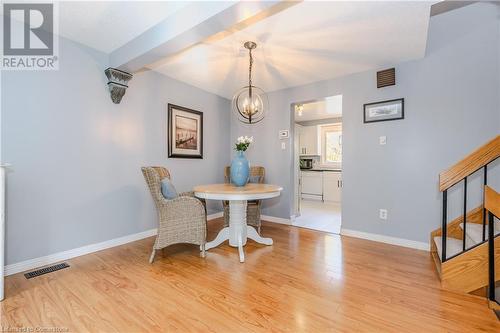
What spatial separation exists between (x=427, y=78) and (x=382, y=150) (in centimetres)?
94

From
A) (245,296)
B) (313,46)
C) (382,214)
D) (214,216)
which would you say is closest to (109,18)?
(313,46)

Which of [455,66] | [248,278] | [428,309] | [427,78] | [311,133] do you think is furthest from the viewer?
[311,133]

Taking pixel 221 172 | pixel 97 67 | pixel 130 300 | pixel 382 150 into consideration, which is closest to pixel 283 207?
pixel 221 172

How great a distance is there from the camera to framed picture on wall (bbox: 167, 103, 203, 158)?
339 centimetres

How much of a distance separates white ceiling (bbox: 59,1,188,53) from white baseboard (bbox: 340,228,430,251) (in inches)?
128

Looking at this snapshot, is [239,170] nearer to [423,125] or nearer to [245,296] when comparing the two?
[245,296]

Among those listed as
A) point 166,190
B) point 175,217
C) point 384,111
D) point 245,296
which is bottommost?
point 245,296

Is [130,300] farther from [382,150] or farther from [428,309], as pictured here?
[382,150]

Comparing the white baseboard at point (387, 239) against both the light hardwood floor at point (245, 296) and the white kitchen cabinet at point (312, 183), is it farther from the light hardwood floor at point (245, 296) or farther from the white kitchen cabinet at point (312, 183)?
the white kitchen cabinet at point (312, 183)

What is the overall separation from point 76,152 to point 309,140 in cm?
541

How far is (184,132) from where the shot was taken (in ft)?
11.8

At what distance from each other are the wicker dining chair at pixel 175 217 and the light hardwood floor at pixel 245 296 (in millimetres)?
210

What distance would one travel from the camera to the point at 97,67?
8.50 ft

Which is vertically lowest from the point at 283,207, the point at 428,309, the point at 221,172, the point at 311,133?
the point at 428,309
